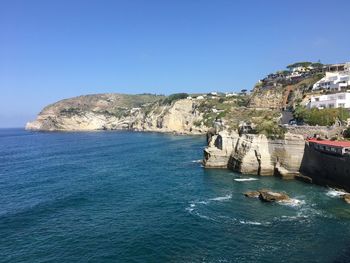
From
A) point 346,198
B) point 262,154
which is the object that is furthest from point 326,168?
point 262,154

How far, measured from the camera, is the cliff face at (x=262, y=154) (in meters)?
59.1

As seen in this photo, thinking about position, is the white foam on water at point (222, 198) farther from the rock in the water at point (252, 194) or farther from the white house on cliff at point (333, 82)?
the white house on cliff at point (333, 82)

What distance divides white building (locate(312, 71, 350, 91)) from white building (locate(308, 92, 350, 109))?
36.5 feet

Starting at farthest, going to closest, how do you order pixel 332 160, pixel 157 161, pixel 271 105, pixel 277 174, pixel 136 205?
pixel 271 105 → pixel 157 161 → pixel 277 174 → pixel 332 160 → pixel 136 205

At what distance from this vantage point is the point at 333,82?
9619 cm

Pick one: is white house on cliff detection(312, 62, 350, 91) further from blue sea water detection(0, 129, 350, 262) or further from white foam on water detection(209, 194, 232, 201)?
white foam on water detection(209, 194, 232, 201)

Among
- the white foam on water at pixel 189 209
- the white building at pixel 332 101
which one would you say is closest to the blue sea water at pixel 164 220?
the white foam on water at pixel 189 209

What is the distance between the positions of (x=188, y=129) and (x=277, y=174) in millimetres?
116019

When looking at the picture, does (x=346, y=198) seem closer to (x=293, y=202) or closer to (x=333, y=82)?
(x=293, y=202)

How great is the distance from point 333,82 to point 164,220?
7381 cm

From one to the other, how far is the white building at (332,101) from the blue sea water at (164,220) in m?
32.3

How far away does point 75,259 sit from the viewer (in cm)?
3059

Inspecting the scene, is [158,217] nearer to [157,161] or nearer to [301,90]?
[157,161]

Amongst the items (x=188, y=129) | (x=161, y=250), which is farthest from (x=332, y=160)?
(x=188, y=129)
